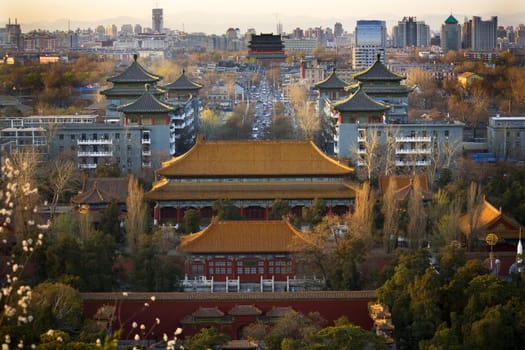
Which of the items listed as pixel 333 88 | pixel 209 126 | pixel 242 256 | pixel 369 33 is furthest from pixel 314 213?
pixel 369 33

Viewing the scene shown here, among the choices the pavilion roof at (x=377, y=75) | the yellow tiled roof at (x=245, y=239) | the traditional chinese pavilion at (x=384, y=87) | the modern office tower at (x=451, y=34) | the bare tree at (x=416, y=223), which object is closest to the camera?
the yellow tiled roof at (x=245, y=239)

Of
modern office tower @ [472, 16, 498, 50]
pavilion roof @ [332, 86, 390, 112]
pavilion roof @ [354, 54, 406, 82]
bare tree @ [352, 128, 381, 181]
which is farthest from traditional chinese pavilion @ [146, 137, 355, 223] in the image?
modern office tower @ [472, 16, 498, 50]

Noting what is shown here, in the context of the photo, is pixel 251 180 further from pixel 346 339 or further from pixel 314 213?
pixel 346 339

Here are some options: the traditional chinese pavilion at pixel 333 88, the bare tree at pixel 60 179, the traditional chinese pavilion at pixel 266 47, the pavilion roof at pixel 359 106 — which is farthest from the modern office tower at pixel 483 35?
the bare tree at pixel 60 179

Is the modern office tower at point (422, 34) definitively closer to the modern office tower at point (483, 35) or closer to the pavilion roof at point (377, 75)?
the modern office tower at point (483, 35)

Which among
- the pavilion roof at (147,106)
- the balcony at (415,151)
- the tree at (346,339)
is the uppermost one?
the pavilion roof at (147,106)

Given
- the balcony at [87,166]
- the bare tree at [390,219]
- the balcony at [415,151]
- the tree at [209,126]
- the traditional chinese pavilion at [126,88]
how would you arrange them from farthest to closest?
the tree at [209,126], the traditional chinese pavilion at [126,88], the balcony at [87,166], the balcony at [415,151], the bare tree at [390,219]

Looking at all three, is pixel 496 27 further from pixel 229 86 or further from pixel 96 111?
pixel 96 111
